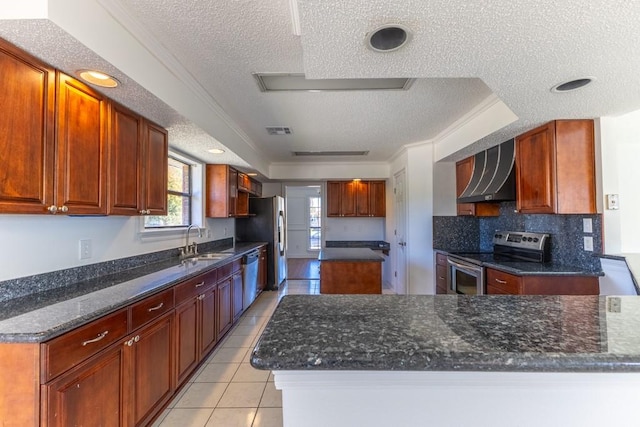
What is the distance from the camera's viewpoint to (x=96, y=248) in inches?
82.9

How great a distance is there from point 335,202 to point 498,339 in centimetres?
542

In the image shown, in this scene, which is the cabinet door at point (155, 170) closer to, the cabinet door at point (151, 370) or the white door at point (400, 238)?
the cabinet door at point (151, 370)

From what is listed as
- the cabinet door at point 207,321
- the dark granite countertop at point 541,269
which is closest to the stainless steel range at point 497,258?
the dark granite countertop at point 541,269

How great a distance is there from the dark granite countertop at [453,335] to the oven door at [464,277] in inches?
72.3

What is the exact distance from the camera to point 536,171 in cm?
266

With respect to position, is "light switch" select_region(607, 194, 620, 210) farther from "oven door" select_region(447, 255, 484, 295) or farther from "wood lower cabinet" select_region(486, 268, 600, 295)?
"oven door" select_region(447, 255, 484, 295)

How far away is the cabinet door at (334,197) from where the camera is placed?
6.16m

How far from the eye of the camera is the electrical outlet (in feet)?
6.48

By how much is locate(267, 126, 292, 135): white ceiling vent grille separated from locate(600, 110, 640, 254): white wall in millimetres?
3002

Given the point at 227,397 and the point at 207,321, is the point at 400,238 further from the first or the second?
the point at 227,397

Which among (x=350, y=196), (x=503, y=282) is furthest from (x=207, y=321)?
(x=350, y=196)

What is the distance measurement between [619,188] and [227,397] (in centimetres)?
349

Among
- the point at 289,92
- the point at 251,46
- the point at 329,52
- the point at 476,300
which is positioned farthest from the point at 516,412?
the point at 289,92

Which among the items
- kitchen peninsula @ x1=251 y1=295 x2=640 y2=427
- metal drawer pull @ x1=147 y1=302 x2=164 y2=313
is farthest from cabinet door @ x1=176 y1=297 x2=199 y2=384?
kitchen peninsula @ x1=251 y1=295 x2=640 y2=427
